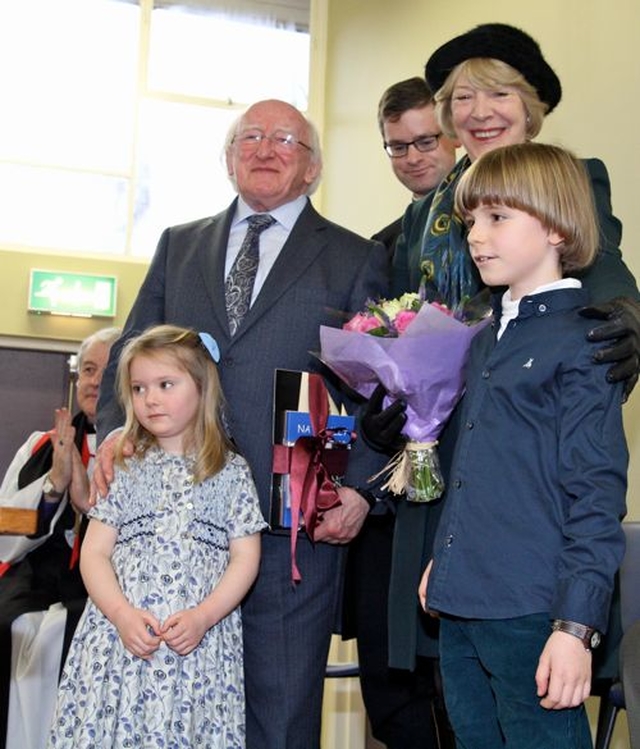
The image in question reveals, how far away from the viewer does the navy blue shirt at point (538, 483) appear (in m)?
1.70

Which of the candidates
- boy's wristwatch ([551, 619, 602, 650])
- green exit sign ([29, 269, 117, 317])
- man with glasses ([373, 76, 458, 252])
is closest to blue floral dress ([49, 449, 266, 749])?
boy's wristwatch ([551, 619, 602, 650])

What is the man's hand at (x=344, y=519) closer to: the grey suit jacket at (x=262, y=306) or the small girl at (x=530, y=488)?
the grey suit jacket at (x=262, y=306)

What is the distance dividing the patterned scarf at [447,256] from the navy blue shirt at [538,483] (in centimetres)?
50

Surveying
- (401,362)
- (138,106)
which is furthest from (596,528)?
(138,106)

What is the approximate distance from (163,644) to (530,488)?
0.92 meters

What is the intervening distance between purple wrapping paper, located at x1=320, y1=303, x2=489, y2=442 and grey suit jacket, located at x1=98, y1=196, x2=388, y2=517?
9.6 inches

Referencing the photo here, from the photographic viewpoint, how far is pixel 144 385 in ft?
8.30

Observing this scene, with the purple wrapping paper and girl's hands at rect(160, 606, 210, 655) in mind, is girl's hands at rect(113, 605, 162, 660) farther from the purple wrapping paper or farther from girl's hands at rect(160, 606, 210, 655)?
the purple wrapping paper

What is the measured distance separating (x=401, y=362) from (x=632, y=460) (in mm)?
2056

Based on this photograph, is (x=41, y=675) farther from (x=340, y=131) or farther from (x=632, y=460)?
→ (x=340, y=131)

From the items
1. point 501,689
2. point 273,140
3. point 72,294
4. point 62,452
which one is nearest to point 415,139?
point 273,140

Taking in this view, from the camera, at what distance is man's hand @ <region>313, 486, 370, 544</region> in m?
2.47

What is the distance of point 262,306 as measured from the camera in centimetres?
263

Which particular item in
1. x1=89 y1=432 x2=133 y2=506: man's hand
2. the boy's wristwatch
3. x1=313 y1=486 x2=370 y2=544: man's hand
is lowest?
the boy's wristwatch
